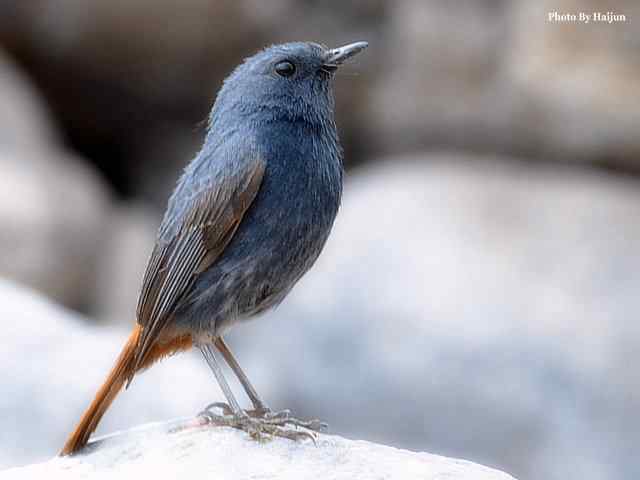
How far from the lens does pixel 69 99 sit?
35.9ft

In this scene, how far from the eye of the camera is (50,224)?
29.9 feet

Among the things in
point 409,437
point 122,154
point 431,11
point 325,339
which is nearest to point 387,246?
point 325,339

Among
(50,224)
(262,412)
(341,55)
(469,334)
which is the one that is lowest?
(262,412)

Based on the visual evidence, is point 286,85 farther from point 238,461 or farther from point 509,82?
point 509,82

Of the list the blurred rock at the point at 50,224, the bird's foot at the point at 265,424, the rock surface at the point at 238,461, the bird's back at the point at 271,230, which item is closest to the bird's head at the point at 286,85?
the bird's back at the point at 271,230

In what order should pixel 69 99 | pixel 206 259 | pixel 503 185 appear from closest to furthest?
pixel 206 259 → pixel 503 185 → pixel 69 99

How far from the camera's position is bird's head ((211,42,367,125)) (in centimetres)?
505

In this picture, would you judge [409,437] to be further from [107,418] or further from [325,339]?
[107,418]

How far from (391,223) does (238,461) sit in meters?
4.43

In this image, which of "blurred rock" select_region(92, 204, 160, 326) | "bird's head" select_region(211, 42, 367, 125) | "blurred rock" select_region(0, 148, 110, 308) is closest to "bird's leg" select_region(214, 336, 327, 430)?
"bird's head" select_region(211, 42, 367, 125)

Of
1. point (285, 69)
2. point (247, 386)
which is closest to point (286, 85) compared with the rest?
point (285, 69)

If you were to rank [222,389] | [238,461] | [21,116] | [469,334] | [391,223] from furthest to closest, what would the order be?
1. [21,116]
2. [391,223]
3. [469,334]
4. [222,389]
5. [238,461]

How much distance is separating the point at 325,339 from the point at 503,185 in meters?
1.98

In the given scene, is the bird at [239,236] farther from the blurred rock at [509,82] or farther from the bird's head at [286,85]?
the blurred rock at [509,82]
